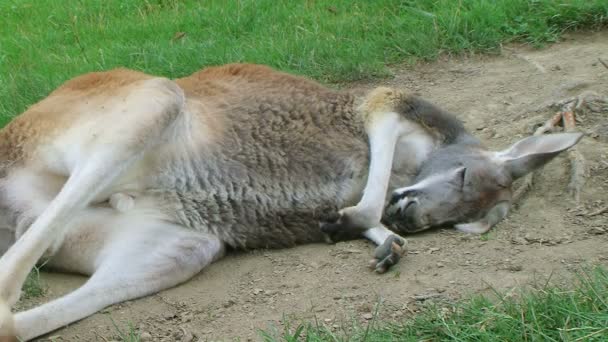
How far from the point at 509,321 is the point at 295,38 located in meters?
4.52

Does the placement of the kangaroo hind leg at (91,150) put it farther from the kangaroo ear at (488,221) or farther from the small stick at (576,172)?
the small stick at (576,172)

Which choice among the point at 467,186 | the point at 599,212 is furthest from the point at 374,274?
the point at 599,212

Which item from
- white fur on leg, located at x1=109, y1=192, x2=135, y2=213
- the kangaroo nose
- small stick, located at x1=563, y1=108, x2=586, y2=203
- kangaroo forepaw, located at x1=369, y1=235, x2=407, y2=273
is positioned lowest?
small stick, located at x1=563, y1=108, x2=586, y2=203

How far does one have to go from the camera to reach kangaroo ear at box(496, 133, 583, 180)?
5074 millimetres

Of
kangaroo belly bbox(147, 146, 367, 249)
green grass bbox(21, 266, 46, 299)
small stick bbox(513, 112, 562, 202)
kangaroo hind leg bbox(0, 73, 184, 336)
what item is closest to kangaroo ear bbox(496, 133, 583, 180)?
small stick bbox(513, 112, 562, 202)

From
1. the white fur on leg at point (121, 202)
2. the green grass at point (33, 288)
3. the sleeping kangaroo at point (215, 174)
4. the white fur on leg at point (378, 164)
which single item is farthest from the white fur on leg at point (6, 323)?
the white fur on leg at point (378, 164)

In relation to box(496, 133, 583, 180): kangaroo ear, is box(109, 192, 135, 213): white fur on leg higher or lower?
higher

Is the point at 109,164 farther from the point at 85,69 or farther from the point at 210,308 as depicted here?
the point at 85,69

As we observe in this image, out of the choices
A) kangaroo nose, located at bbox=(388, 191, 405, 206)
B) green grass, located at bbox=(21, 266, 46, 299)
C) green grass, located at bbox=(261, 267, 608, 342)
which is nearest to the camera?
green grass, located at bbox=(261, 267, 608, 342)

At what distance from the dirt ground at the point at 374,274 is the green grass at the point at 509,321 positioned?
0.85ft

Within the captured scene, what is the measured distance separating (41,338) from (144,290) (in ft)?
1.96

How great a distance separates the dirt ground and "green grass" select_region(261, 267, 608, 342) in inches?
10.2

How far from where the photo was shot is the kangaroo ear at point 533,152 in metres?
5.07

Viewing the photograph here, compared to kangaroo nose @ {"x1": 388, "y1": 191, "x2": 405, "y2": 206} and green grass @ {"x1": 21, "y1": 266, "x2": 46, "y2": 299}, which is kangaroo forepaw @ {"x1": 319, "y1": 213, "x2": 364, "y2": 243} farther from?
green grass @ {"x1": 21, "y1": 266, "x2": 46, "y2": 299}
